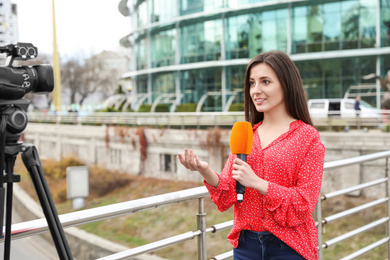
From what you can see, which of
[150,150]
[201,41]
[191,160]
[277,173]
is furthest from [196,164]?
[201,41]

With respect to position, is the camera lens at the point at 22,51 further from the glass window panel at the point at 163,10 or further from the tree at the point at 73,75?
the tree at the point at 73,75

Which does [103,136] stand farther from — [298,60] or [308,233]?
[308,233]

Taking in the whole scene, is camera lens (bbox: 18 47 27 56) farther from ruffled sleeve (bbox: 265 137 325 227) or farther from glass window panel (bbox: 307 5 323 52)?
glass window panel (bbox: 307 5 323 52)

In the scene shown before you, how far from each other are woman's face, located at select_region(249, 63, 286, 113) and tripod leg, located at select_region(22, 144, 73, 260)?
93 centimetres

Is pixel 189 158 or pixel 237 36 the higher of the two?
pixel 237 36

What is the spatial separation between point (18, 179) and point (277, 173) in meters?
1.00

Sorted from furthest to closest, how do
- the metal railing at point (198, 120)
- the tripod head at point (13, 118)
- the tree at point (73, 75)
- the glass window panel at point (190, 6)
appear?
the tree at point (73, 75) < the glass window panel at point (190, 6) < the metal railing at point (198, 120) < the tripod head at point (13, 118)

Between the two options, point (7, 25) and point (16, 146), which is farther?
point (7, 25)

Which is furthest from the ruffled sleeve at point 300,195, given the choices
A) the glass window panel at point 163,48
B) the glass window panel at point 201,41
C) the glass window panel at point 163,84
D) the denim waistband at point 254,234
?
the glass window panel at point 163,48

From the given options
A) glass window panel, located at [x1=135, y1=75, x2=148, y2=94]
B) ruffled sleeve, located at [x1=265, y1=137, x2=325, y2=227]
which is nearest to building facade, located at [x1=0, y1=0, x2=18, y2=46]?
ruffled sleeve, located at [x1=265, y1=137, x2=325, y2=227]

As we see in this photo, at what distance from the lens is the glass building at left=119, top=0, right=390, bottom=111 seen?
24.4 meters

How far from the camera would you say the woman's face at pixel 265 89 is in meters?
1.89

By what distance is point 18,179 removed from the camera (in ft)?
5.03

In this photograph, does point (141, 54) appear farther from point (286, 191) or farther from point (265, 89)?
point (286, 191)
